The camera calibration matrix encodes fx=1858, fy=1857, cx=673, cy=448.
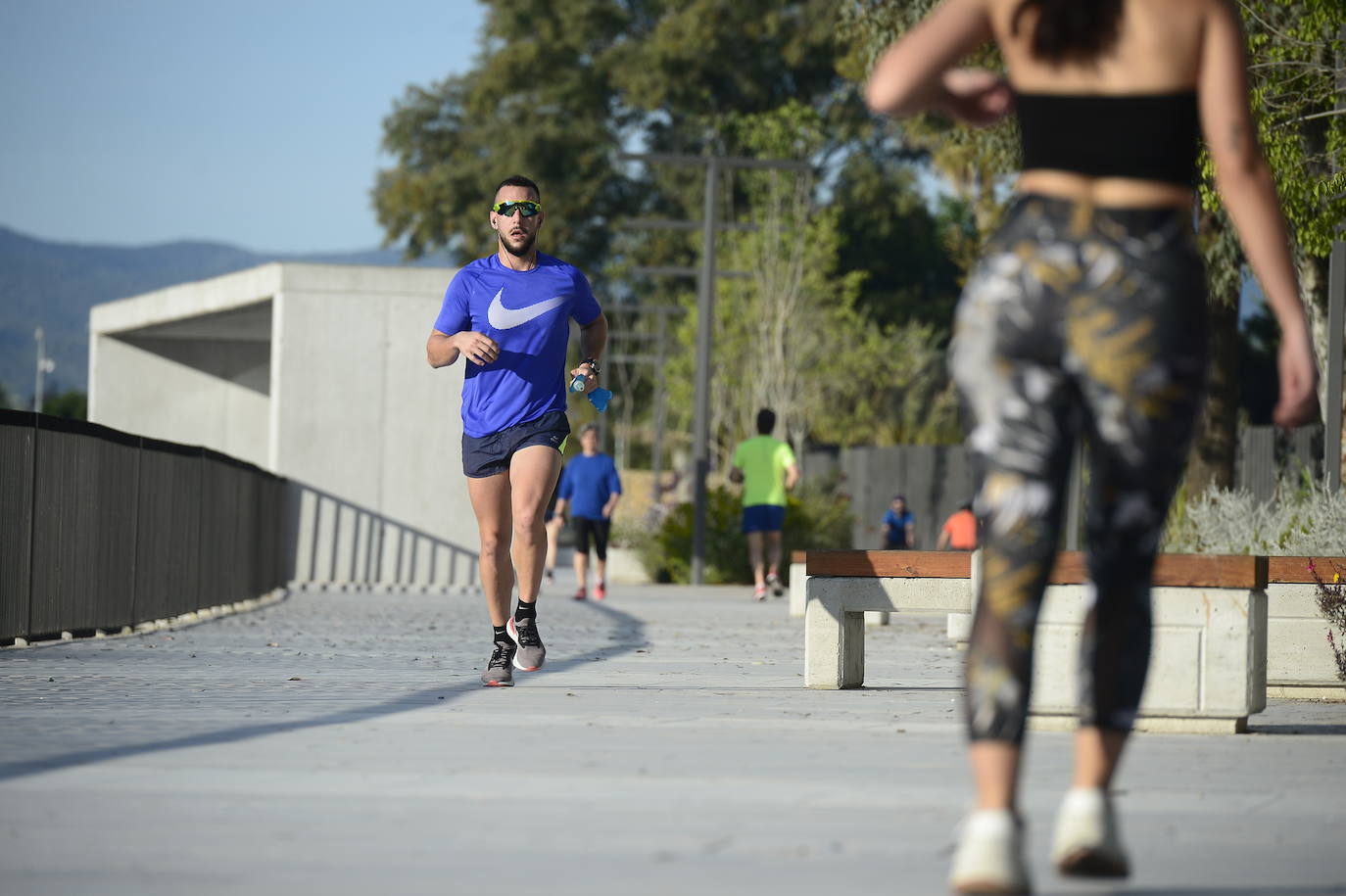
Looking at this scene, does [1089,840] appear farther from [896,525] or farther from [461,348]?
[896,525]

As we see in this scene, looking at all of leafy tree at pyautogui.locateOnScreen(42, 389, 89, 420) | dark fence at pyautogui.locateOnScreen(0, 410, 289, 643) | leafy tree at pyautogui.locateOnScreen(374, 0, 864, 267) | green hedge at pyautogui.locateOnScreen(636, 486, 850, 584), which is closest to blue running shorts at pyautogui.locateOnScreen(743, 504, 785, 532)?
green hedge at pyautogui.locateOnScreen(636, 486, 850, 584)

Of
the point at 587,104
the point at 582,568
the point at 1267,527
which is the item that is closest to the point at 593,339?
the point at 1267,527

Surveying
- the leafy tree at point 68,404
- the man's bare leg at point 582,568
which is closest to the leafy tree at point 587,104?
the man's bare leg at point 582,568

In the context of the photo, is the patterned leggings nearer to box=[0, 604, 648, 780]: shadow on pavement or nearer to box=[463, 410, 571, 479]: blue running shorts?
box=[0, 604, 648, 780]: shadow on pavement

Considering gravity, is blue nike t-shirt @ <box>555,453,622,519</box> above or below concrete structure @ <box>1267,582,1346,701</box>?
above

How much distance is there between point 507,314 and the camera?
26.3ft

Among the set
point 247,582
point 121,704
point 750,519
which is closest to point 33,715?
point 121,704

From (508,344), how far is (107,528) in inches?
Answer: 185

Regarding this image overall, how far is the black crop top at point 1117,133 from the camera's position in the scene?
144 inches

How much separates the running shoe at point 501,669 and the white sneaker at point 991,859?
4.64 m

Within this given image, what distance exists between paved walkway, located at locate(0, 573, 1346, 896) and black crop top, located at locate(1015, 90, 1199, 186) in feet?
4.59

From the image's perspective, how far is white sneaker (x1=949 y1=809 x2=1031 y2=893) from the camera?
3.32 meters

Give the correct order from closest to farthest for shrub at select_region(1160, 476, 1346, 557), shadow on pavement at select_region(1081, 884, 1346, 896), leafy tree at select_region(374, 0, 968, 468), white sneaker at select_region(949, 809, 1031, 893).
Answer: white sneaker at select_region(949, 809, 1031, 893) → shadow on pavement at select_region(1081, 884, 1346, 896) → shrub at select_region(1160, 476, 1346, 557) → leafy tree at select_region(374, 0, 968, 468)

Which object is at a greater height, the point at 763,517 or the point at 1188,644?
→ the point at 763,517
